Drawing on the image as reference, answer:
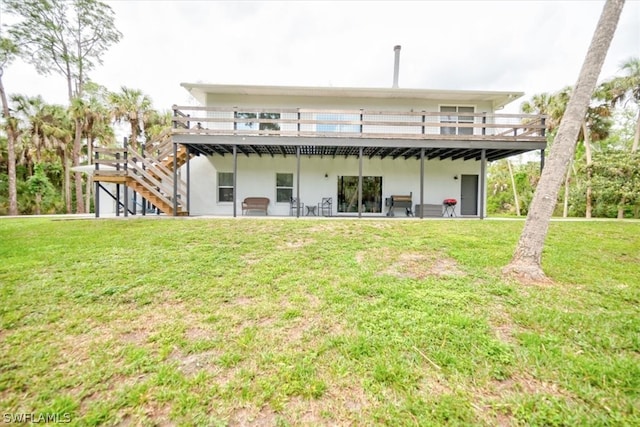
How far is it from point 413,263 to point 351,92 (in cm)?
941

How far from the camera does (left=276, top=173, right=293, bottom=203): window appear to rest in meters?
12.4

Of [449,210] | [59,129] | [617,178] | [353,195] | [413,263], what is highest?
[59,129]

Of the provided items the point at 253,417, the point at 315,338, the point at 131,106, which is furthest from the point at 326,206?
the point at 131,106

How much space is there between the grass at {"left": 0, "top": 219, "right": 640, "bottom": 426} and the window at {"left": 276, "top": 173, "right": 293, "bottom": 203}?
7.32 metres

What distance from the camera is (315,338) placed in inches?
105

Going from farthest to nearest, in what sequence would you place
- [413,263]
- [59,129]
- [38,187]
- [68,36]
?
[68,36] < [38,187] < [59,129] < [413,263]

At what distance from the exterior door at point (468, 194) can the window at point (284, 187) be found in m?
8.22

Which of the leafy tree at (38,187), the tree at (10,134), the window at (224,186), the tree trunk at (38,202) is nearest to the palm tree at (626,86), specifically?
the window at (224,186)

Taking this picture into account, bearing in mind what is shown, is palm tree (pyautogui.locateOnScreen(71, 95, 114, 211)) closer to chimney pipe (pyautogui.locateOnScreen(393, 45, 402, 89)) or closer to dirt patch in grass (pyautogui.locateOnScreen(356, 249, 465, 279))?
chimney pipe (pyautogui.locateOnScreen(393, 45, 402, 89))

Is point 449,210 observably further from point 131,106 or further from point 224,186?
point 131,106

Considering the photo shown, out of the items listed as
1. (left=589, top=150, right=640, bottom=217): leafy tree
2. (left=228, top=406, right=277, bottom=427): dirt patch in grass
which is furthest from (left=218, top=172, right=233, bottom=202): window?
(left=589, top=150, right=640, bottom=217): leafy tree

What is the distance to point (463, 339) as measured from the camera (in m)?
2.60

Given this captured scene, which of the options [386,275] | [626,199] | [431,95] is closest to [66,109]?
[431,95]

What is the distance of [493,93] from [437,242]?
9.32 metres
